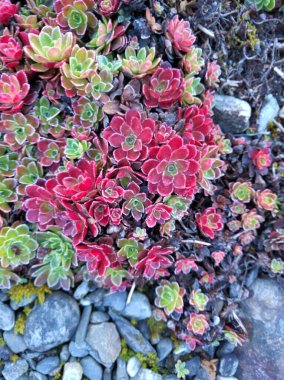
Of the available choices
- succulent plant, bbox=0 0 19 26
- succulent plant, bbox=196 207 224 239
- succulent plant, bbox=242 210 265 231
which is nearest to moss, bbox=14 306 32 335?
succulent plant, bbox=196 207 224 239

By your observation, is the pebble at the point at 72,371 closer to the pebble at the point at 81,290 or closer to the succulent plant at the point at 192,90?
the pebble at the point at 81,290

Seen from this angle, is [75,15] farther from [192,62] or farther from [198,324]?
[198,324]

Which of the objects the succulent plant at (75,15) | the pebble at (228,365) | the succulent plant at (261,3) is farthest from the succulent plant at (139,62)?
the pebble at (228,365)

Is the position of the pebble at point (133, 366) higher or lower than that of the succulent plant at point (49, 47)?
lower

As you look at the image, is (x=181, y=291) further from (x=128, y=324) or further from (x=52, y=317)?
(x=52, y=317)

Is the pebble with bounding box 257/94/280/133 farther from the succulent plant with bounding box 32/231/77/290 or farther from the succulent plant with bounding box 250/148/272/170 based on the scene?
the succulent plant with bounding box 32/231/77/290

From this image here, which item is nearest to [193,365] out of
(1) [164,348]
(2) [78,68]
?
(1) [164,348]

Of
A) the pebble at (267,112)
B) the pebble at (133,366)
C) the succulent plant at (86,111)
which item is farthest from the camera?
the pebble at (267,112)

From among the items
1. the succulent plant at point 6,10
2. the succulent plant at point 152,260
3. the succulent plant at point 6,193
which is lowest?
the succulent plant at point 152,260
